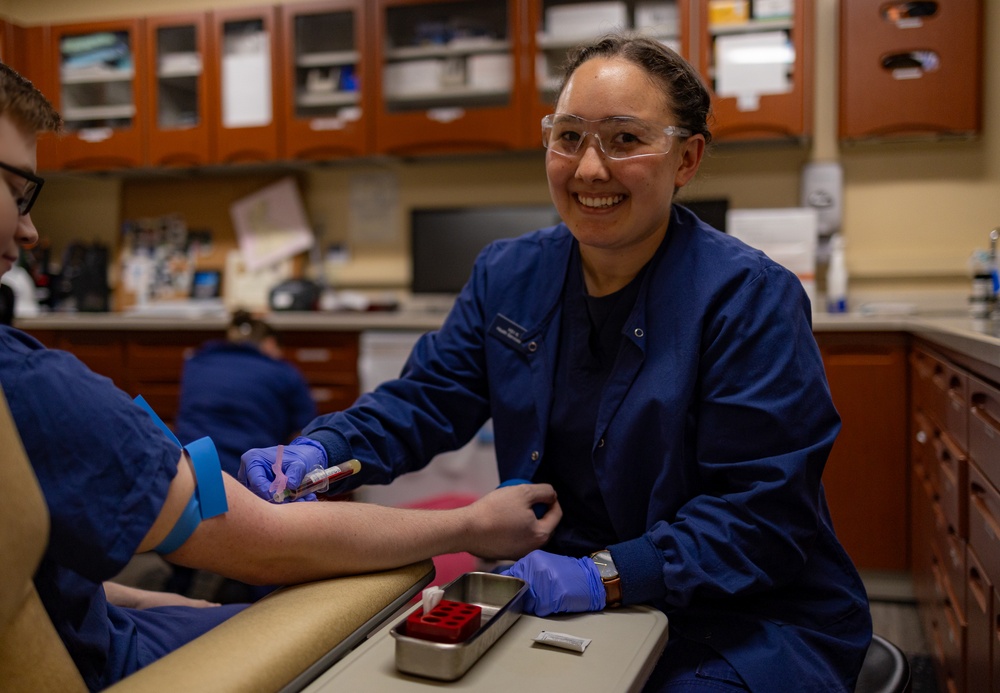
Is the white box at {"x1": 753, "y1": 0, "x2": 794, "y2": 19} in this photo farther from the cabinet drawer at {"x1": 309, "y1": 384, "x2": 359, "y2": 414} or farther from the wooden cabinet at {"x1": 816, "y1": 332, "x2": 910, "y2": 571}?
the cabinet drawer at {"x1": 309, "y1": 384, "x2": 359, "y2": 414}

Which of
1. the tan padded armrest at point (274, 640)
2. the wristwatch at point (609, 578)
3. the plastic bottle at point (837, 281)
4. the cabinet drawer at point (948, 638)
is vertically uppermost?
the plastic bottle at point (837, 281)

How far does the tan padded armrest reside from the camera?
687 millimetres

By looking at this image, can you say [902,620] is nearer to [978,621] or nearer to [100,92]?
[978,621]

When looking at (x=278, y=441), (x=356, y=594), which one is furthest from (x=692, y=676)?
(x=278, y=441)

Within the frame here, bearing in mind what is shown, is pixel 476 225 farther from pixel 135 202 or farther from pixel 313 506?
pixel 313 506

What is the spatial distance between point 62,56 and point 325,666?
4.32 metres

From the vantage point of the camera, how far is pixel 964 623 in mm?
1660

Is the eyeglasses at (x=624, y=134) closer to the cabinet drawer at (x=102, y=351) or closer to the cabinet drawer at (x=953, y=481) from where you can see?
the cabinet drawer at (x=953, y=481)

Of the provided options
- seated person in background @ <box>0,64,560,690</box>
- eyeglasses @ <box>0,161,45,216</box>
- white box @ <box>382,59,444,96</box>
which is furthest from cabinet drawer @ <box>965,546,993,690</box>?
white box @ <box>382,59,444,96</box>

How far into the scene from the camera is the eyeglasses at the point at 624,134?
132 centimetres

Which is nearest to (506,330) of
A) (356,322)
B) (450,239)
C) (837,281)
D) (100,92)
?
(356,322)

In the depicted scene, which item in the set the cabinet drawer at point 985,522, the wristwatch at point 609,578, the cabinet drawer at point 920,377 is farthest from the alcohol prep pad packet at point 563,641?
A: the cabinet drawer at point 920,377

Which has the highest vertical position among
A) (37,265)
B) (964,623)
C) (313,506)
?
(37,265)

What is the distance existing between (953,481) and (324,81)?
3132 millimetres
